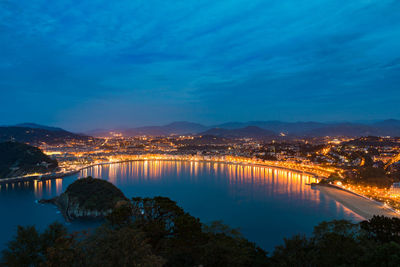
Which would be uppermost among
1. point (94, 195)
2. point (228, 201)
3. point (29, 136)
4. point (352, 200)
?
point (29, 136)

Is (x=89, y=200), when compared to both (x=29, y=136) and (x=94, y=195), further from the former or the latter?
(x=29, y=136)

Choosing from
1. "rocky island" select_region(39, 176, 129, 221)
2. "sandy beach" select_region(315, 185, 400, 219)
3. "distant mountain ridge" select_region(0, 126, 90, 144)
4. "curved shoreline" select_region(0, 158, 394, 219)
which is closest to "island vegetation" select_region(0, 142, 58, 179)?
"curved shoreline" select_region(0, 158, 394, 219)

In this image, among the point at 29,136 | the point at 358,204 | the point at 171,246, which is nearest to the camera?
the point at 171,246

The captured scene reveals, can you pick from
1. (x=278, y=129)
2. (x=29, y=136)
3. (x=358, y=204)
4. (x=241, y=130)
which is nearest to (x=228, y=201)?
(x=358, y=204)

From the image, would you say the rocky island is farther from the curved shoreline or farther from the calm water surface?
the curved shoreline

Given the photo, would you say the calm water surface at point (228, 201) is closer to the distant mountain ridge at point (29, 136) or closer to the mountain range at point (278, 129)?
the distant mountain ridge at point (29, 136)

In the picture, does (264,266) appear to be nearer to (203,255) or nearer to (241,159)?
(203,255)

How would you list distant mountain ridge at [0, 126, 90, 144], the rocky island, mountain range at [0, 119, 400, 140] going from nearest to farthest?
the rocky island → distant mountain ridge at [0, 126, 90, 144] → mountain range at [0, 119, 400, 140]

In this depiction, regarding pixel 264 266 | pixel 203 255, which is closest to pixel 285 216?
pixel 264 266
